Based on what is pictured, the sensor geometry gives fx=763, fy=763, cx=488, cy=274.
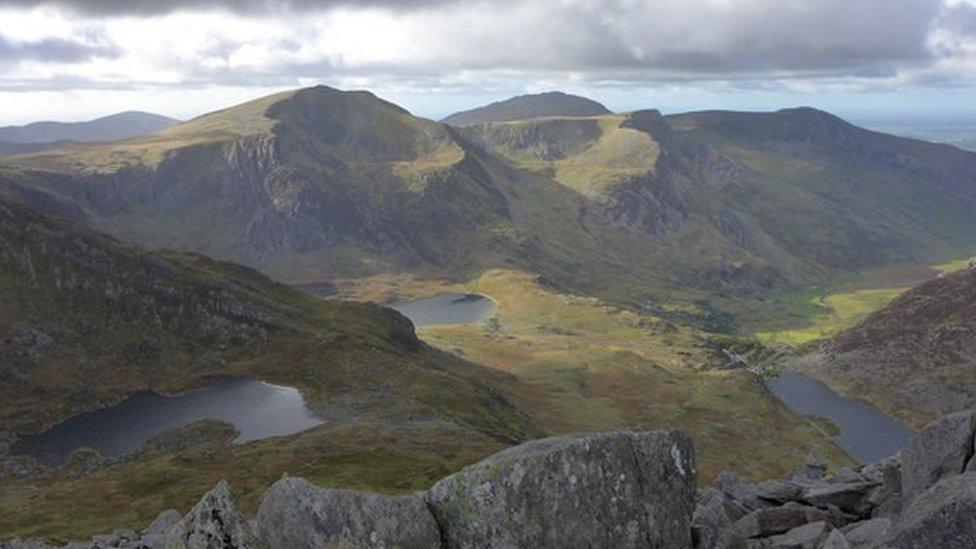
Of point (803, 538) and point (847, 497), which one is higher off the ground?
point (803, 538)

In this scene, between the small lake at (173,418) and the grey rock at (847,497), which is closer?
the grey rock at (847,497)

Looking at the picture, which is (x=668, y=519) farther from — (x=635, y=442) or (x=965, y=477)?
(x=965, y=477)

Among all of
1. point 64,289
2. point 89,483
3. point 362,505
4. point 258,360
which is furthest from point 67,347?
point 362,505

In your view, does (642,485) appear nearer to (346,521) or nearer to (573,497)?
(573,497)

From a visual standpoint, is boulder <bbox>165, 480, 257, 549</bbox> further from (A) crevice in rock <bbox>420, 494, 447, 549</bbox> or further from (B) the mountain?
(B) the mountain

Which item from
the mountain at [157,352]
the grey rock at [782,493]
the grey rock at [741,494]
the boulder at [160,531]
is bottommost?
the mountain at [157,352]

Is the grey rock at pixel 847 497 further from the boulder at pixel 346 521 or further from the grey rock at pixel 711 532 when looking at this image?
the boulder at pixel 346 521

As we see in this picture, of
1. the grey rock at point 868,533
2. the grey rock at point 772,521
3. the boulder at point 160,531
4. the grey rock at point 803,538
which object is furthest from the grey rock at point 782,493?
the boulder at point 160,531

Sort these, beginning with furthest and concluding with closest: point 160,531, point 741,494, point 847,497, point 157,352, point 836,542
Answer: point 157,352 → point 160,531 → point 741,494 → point 847,497 → point 836,542

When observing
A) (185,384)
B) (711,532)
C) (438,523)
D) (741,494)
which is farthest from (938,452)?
(185,384)
